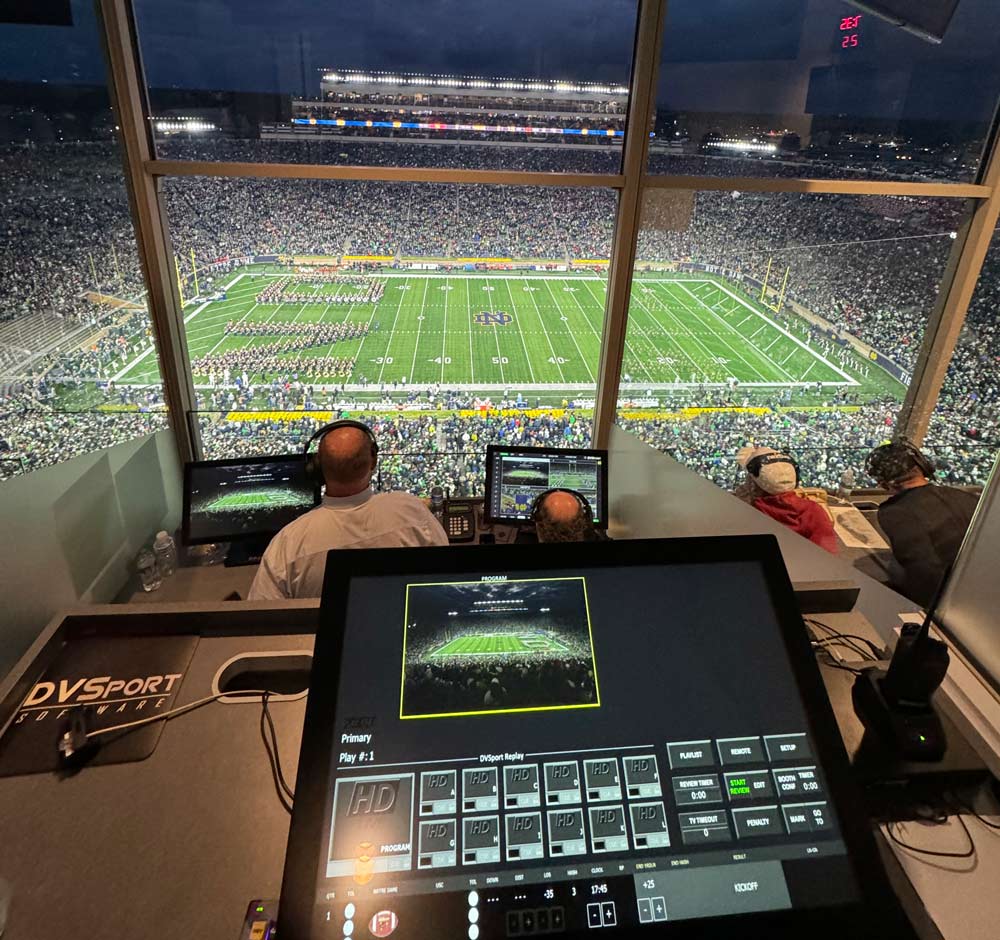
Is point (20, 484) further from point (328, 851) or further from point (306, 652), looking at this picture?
point (328, 851)

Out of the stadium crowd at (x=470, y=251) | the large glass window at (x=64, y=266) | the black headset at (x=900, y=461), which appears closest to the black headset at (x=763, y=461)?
the black headset at (x=900, y=461)

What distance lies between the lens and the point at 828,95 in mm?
3230

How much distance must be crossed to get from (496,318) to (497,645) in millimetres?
3552

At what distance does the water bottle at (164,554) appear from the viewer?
105 inches

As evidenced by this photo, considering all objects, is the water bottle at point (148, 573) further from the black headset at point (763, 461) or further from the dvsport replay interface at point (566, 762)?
the black headset at point (763, 461)

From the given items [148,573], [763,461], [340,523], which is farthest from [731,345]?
[148,573]

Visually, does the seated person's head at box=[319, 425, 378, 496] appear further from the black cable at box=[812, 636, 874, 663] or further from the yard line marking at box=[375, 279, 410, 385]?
the yard line marking at box=[375, 279, 410, 385]

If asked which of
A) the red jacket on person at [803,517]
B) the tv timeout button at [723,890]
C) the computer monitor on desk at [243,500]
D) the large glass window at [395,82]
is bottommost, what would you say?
the computer monitor on desk at [243,500]

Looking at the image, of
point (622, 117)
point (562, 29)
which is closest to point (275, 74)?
point (562, 29)

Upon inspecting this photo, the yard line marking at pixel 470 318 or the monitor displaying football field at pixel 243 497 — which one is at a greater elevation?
the yard line marking at pixel 470 318

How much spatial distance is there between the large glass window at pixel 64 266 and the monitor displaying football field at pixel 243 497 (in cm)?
42

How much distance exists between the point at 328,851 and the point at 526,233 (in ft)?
11.9

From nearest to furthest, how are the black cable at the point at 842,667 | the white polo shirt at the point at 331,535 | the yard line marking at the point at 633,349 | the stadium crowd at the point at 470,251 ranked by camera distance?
the black cable at the point at 842,667, the white polo shirt at the point at 331,535, the stadium crowd at the point at 470,251, the yard line marking at the point at 633,349

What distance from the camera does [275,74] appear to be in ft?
10.1
